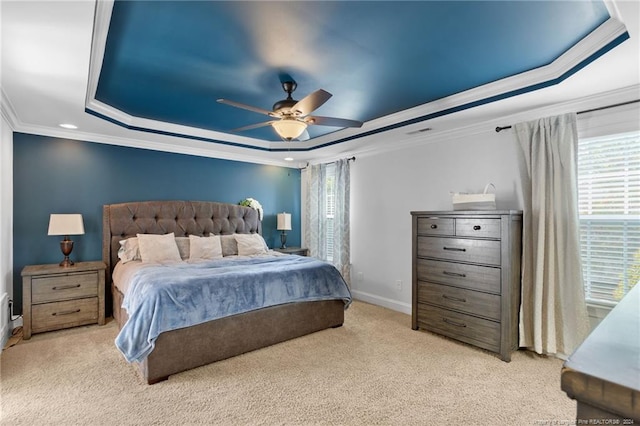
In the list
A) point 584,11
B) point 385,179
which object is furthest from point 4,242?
point 584,11

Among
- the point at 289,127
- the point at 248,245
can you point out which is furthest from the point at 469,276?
the point at 248,245

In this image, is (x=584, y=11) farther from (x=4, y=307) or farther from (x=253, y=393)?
(x=4, y=307)

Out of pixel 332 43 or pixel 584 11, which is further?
pixel 332 43

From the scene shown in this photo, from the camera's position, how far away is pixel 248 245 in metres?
4.62

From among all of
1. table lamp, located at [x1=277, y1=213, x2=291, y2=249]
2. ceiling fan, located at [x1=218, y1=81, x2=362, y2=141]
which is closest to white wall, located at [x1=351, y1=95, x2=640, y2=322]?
table lamp, located at [x1=277, y1=213, x2=291, y2=249]

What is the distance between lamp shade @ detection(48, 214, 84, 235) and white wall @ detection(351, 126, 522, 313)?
3560 millimetres

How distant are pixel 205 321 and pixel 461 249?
8.18 feet

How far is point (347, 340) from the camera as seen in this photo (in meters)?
3.39

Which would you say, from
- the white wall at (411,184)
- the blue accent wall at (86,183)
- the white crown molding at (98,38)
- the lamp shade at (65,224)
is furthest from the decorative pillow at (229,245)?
the white crown molding at (98,38)

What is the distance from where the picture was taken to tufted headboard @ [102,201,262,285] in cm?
415

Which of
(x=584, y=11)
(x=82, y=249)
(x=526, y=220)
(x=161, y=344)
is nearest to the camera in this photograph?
(x=584, y=11)

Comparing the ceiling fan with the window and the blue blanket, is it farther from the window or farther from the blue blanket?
the window

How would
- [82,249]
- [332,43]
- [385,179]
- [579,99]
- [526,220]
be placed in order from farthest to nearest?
[385,179] → [82,249] → [526,220] → [579,99] → [332,43]

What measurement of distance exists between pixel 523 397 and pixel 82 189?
4961mm
